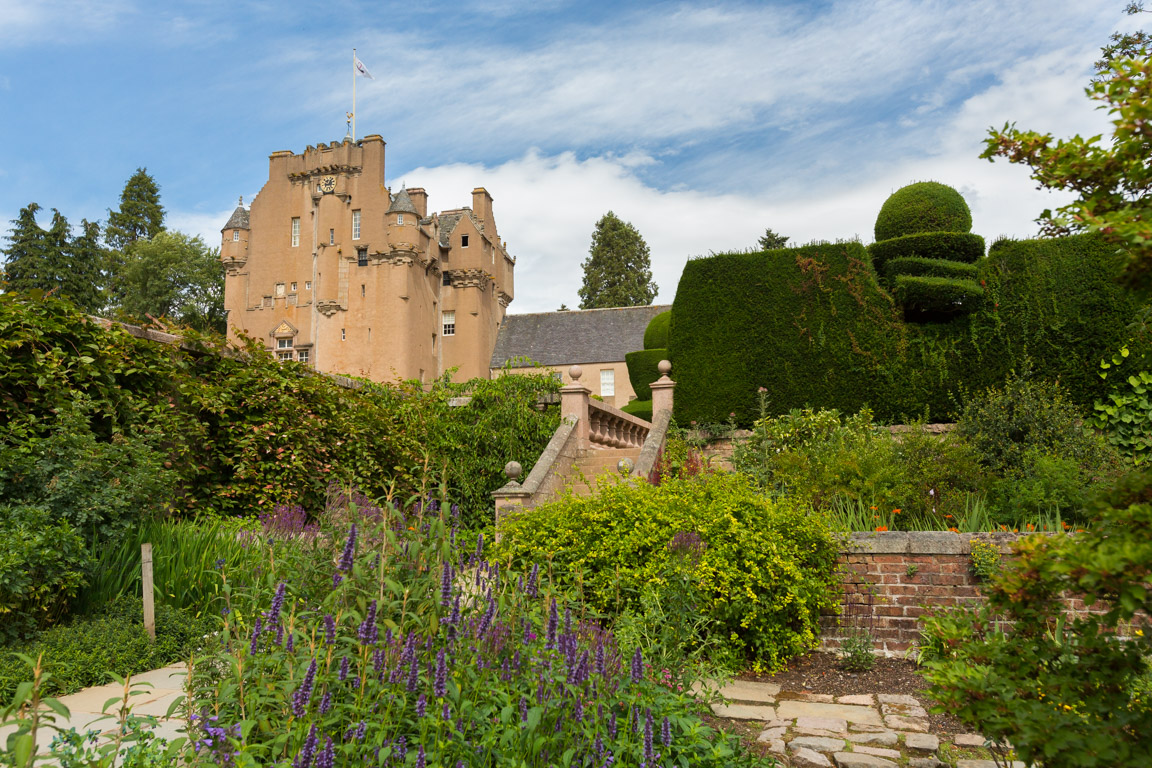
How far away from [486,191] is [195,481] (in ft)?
97.8

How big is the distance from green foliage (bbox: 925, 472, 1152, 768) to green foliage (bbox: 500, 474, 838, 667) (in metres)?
3.22

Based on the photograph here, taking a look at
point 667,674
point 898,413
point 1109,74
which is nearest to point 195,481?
point 667,674

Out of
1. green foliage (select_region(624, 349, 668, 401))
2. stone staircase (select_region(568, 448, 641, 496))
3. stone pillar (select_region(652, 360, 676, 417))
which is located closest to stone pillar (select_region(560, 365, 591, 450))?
stone staircase (select_region(568, 448, 641, 496))

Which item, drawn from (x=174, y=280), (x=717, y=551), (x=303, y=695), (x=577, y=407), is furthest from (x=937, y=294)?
(x=174, y=280)

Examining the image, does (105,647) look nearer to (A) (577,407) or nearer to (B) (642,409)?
(A) (577,407)

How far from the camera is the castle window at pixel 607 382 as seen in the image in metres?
31.9

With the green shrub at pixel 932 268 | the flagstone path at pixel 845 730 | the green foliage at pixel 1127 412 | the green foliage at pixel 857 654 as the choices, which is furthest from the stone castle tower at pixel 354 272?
the flagstone path at pixel 845 730

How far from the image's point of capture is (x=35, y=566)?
4301mm

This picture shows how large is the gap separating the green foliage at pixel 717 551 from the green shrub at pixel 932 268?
268 inches

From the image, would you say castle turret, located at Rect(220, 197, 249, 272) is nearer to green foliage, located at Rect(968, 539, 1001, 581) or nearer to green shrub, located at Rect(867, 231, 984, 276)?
green shrub, located at Rect(867, 231, 984, 276)

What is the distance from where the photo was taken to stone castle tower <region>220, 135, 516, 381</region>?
30172 mm

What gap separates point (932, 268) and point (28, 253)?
38.4 m

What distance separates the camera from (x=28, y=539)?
4281mm

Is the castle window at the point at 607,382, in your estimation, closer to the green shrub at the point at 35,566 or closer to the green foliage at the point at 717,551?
the green foliage at the point at 717,551
